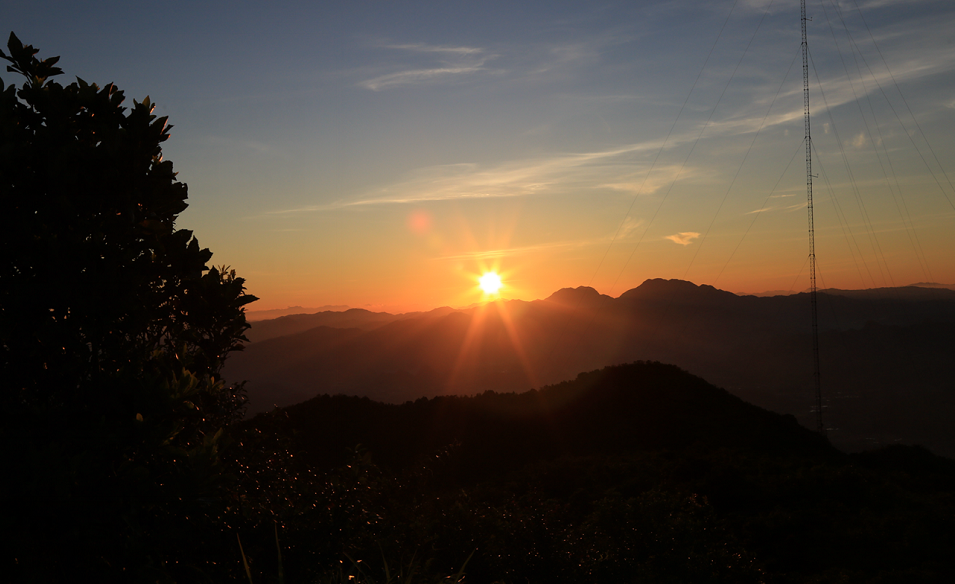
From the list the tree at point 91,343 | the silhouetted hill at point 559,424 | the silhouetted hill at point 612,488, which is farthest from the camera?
the silhouetted hill at point 559,424

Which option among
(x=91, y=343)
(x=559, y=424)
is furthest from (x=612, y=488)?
(x=559, y=424)

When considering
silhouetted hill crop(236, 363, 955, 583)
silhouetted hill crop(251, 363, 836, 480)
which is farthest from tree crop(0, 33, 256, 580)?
silhouetted hill crop(251, 363, 836, 480)

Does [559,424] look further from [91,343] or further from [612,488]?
[91,343]

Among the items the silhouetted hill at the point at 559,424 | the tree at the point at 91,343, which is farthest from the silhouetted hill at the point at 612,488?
the tree at the point at 91,343

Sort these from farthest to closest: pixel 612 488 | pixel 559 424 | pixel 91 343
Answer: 1. pixel 559 424
2. pixel 612 488
3. pixel 91 343

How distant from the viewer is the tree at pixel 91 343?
184 inches

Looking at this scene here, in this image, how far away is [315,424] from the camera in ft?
103

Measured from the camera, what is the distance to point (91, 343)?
5.44 metres

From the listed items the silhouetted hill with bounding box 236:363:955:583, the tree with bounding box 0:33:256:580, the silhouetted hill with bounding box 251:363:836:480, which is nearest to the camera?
the tree with bounding box 0:33:256:580

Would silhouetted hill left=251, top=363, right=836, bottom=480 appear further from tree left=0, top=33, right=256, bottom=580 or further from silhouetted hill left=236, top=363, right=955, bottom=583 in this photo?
tree left=0, top=33, right=256, bottom=580

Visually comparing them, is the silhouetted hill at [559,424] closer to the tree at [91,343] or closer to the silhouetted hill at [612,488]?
the silhouetted hill at [612,488]

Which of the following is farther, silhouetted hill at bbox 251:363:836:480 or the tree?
silhouetted hill at bbox 251:363:836:480

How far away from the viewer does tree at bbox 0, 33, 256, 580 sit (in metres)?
4.68

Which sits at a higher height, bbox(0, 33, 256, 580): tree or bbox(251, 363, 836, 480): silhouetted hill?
bbox(0, 33, 256, 580): tree
